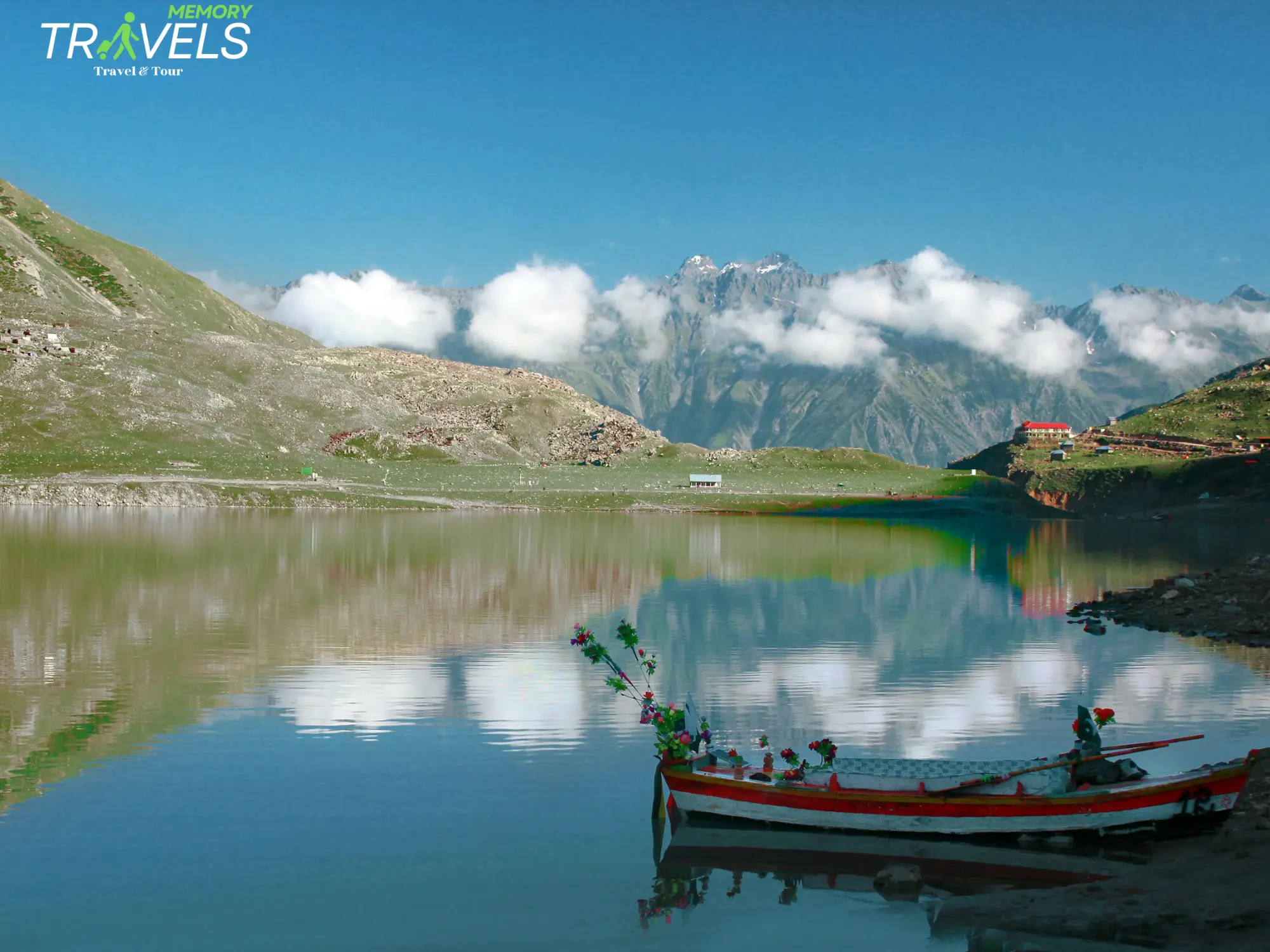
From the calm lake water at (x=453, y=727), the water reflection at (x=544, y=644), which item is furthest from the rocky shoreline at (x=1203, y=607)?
the calm lake water at (x=453, y=727)

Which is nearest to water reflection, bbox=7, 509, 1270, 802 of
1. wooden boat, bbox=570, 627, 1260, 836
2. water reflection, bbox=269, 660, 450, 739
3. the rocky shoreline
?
water reflection, bbox=269, 660, 450, 739

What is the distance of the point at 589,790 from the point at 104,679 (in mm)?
23978

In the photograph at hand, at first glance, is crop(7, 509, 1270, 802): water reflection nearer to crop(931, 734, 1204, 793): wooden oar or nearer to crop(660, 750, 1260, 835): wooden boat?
crop(931, 734, 1204, 793): wooden oar

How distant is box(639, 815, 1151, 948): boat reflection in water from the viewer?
23359mm

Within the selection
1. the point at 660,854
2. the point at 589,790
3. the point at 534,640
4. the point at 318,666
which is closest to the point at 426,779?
the point at 589,790

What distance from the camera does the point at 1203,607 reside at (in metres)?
65.8

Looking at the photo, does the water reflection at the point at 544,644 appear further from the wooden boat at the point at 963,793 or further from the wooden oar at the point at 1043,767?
the wooden boat at the point at 963,793

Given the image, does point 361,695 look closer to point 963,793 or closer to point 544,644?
point 544,644

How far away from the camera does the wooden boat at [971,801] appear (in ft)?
81.9

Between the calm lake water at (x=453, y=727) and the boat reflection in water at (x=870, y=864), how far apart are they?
249 millimetres

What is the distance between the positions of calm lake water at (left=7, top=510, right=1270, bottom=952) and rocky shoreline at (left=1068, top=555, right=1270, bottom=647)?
10.5 feet

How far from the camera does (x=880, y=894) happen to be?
2322 centimetres

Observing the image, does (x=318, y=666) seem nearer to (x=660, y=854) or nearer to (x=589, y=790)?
(x=589, y=790)

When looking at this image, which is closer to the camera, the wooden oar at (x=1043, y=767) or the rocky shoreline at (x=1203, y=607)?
the wooden oar at (x=1043, y=767)
